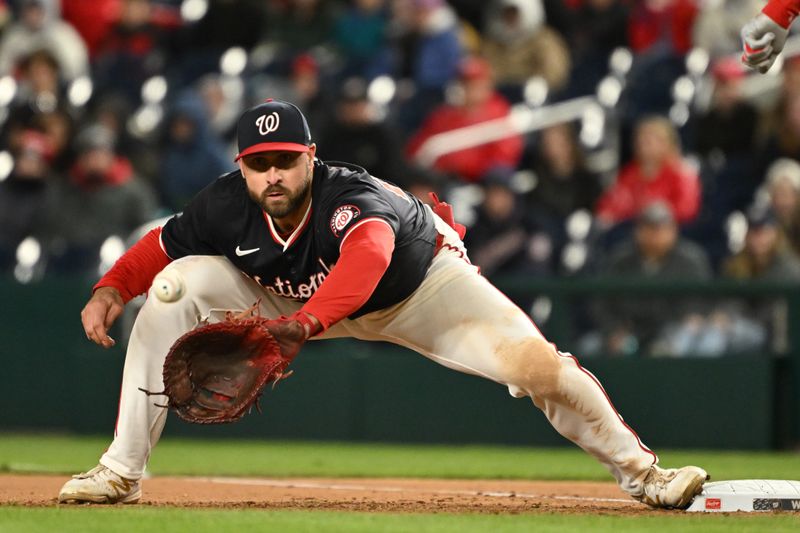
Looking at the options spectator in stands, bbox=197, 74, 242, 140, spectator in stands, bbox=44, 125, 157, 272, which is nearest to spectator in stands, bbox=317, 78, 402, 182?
spectator in stands, bbox=197, 74, 242, 140

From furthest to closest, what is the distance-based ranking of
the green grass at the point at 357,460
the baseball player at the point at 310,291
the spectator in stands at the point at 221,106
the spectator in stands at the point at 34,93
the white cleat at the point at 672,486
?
the spectator in stands at the point at 221,106 < the spectator in stands at the point at 34,93 < the green grass at the point at 357,460 < the white cleat at the point at 672,486 < the baseball player at the point at 310,291

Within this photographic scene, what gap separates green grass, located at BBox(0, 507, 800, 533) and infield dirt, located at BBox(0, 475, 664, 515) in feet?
1.05

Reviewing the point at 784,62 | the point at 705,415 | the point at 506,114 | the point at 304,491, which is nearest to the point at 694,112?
the point at 784,62

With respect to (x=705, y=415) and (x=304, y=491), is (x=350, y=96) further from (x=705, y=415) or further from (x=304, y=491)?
(x=304, y=491)

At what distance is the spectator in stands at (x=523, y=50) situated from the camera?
43.9 feet

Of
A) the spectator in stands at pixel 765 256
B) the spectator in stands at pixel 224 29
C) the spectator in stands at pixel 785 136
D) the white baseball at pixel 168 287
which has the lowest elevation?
the white baseball at pixel 168 287

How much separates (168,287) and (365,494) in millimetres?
1632

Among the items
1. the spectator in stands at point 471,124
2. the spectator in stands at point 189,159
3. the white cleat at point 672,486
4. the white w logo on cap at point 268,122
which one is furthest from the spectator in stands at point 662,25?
the white w logo on cap at point 268,122

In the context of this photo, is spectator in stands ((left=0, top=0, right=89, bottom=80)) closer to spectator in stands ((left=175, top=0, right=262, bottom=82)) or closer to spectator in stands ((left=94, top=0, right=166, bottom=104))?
spectator in stands ((left=94, top=0, right=166, bottom=104))

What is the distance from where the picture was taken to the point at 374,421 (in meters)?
10.7

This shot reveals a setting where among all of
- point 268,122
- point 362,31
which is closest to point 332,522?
point 268,122

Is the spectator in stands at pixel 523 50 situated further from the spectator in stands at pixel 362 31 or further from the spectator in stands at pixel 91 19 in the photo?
the spectator in stands at pixel 91 19

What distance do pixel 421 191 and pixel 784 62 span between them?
336 centimetres

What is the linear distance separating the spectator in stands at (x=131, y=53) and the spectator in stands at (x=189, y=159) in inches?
61.0
